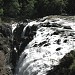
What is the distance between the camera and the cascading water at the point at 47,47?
1577 inches

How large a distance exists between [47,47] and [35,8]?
3872 cm

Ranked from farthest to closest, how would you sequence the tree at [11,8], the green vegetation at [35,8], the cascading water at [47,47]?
1. the tree at [11,8]
2. the green vegetation at [35,8]
3. the cascading water at [47,47]

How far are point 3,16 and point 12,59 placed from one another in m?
27.8

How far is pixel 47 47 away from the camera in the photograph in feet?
149

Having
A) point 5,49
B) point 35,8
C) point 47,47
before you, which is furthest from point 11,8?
point 47,47

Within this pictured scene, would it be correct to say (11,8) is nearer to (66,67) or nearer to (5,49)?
(5,49)

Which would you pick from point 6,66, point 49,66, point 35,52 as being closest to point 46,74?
point 49,66

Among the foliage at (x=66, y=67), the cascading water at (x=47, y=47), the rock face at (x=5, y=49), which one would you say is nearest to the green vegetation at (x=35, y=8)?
the rock face at (x=5, y=49)

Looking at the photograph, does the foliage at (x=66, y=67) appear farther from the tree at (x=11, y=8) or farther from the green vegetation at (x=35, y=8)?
the tree at (x=11, y=8)

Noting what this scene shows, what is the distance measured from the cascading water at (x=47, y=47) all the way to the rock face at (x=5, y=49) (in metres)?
2.17

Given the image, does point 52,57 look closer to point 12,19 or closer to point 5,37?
point 5,37

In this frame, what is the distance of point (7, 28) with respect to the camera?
63250 millimetres

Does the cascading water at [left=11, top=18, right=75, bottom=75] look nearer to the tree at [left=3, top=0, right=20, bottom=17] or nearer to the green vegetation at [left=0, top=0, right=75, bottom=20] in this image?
the green vegetation at [left=0, top=0, right=75, bottom=20]

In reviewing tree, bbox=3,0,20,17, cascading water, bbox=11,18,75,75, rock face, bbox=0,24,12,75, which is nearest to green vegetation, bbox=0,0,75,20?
tree, bbox=3,0,20,17
